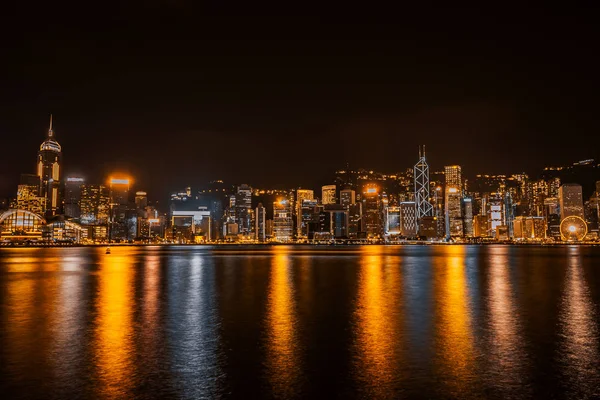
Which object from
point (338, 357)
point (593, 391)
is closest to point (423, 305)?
point (338, 357)

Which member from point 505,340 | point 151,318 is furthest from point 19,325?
point 505,340

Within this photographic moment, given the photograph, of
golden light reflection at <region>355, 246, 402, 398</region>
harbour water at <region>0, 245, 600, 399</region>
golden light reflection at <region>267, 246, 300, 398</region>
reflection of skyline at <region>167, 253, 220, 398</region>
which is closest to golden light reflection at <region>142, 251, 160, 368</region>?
harbour water at <region>0, 245, 600, 399</region>

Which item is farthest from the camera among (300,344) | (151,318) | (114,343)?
(151,318)

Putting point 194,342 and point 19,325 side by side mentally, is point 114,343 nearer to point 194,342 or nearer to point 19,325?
point 194,342

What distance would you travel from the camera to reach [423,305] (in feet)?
90.4

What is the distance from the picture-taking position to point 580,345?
56.6ft

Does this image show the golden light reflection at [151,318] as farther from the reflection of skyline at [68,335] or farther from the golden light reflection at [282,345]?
the golden light reflection at [282,345]

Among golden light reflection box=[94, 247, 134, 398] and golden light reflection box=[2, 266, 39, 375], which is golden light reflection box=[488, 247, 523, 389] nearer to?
golden light reflection box=[94, 247, 134, 398]

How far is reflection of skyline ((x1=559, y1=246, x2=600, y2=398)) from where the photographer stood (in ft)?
41.8

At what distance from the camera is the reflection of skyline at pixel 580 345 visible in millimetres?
12730

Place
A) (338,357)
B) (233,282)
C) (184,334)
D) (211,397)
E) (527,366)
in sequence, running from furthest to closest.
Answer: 1. (233,282)
2. (184,334)
3. (338,357)
4. (527,366)
5. (211,397)

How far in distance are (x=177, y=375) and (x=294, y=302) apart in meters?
15.4

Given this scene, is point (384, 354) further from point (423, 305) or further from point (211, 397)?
point (423, 305)

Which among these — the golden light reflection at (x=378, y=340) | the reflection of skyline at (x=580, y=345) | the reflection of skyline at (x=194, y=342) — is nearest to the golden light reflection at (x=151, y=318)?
the reflection of skyline at (x=194, y=342)
